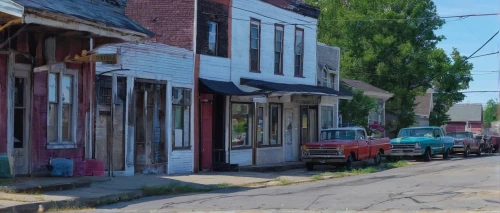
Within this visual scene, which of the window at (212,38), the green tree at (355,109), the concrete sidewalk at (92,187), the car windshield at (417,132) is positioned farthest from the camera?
the green tree at (355,109)

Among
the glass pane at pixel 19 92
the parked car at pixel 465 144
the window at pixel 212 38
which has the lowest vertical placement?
the parked car at pixel 465 144

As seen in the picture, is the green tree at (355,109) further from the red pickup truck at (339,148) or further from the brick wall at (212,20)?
the brick wall at (212,20)

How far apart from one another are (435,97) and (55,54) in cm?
3914

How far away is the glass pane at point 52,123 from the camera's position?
57.9ft

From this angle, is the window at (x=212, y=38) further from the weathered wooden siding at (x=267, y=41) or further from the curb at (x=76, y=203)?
the curb at (x=76, y=203)

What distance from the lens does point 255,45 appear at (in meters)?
27.0

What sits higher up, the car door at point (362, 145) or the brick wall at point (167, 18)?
the brick wall at point (167, 18)

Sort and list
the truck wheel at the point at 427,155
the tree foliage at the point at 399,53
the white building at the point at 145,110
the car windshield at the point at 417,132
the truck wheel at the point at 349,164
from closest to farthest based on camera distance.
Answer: the white building at the point at 145,110 → the truck wheel at the point at 349,164 → the truck wheel at the point at 427,155 → the car windshield at the point at 417,132 → the tree foliage at the point at 399,53

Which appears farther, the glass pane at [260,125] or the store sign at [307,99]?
the store sign at [307,99]

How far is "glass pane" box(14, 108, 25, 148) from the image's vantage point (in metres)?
16.6

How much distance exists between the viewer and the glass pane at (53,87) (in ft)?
57.9

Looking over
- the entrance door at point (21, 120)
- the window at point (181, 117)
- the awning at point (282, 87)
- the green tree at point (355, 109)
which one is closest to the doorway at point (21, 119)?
the entrance door at point (21, 120)

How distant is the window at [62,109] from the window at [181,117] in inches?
177

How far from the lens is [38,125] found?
17094 millimetres
